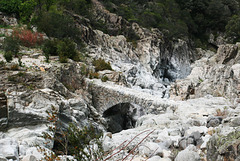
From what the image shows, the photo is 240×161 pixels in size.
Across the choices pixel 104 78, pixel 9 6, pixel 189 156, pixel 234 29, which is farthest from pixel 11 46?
pixel 234 29

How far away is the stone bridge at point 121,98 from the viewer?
12.1 metres

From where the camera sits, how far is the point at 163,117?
8.86 metres

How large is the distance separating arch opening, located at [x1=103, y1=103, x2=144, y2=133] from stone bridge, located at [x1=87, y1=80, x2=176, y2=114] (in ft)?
4.68

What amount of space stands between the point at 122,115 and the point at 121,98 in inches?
179

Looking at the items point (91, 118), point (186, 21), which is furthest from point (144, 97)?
point (186, 21)

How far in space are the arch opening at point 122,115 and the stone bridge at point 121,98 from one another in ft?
4.68

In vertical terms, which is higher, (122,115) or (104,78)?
(104,78)

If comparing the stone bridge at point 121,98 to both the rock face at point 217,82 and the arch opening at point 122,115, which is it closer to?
the arch opening at point 122,115

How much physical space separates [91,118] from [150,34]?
26997 mm

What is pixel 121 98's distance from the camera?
13836 mm

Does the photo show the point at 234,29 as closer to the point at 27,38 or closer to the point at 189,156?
the point at 27,38

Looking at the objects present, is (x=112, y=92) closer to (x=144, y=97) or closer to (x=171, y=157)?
(x=144, y=97)

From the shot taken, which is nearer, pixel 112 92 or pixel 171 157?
pixel 171 157

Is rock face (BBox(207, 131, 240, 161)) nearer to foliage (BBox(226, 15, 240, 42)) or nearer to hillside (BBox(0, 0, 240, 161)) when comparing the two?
hillside (BBox(0, 0, 240, 161))
